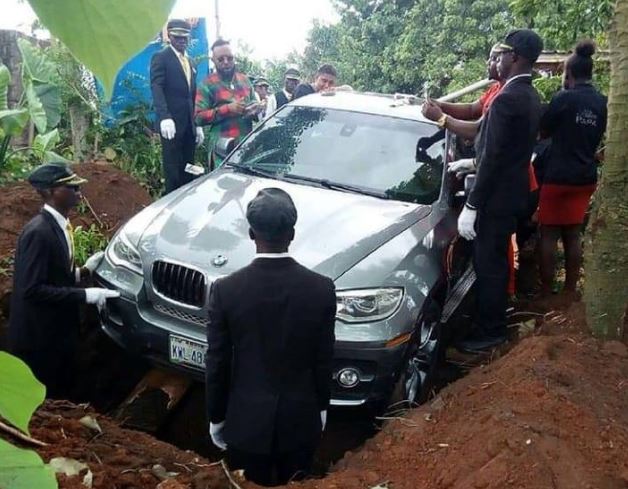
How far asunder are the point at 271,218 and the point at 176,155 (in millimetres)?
3809

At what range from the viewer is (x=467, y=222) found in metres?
4.52

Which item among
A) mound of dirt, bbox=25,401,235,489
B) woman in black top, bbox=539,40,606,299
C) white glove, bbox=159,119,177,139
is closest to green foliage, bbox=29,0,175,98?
mound of dirt, bbox=25,401,235,489

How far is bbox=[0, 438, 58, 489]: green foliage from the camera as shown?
58 cm

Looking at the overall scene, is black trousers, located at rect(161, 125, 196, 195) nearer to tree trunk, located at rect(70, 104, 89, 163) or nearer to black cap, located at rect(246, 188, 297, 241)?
tree trunk, located at rect(70, 104, 89, 163)

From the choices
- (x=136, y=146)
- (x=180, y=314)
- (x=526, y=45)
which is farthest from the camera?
(x=136, y=146)

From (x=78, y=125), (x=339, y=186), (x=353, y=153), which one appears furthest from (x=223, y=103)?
(x=339, y=186)

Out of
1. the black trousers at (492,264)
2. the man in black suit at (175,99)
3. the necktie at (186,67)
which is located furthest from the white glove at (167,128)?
the black trousers at (492,264)

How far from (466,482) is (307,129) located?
117 inches

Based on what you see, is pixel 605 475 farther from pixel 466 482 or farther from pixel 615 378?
pixel 615 378

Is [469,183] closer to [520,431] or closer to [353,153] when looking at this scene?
[353,153]

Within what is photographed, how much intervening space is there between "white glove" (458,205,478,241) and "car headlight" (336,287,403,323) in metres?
0.93

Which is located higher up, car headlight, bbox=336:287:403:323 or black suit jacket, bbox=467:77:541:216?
black suit jacket, bbox=467:77:541:216

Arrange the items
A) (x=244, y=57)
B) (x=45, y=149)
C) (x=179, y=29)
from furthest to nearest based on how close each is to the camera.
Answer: (x=244, y=57)
(x=45, y=149)
(x=179, y=29)

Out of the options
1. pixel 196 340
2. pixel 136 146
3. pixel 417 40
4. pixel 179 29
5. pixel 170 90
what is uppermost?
pixel 179 29
